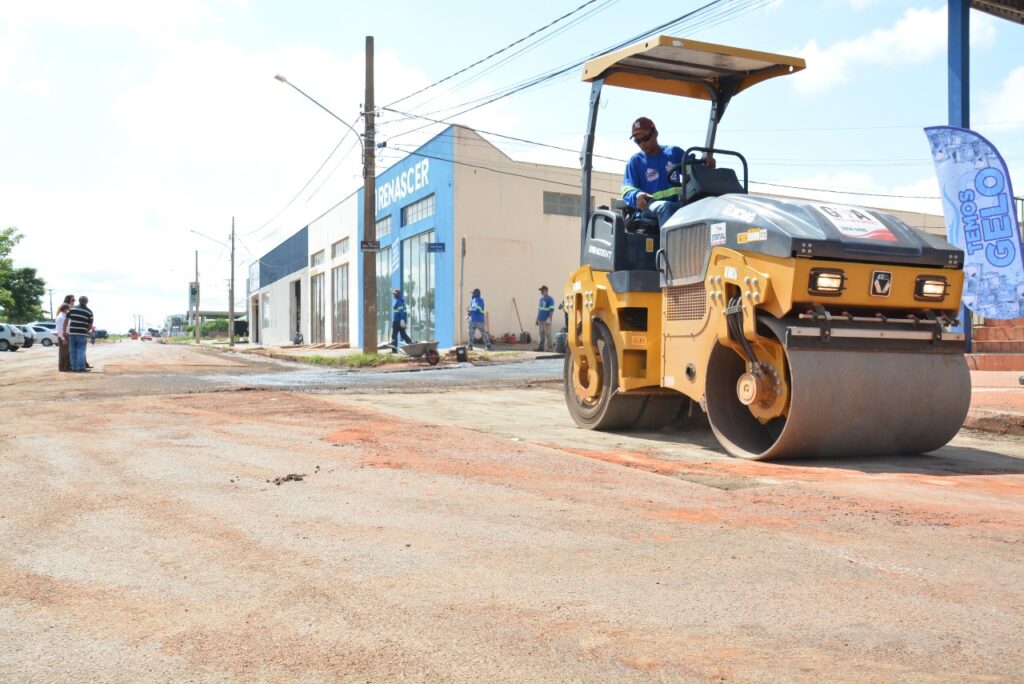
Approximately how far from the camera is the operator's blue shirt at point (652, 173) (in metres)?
7.26

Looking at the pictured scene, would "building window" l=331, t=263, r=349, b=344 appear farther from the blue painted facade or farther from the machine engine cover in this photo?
the machine engine cover

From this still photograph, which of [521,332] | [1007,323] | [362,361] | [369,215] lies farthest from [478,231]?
[1007,323]

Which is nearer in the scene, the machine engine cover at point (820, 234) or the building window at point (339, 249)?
the machine engine cover at point (820, 234)

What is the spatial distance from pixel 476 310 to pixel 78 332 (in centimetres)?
1045

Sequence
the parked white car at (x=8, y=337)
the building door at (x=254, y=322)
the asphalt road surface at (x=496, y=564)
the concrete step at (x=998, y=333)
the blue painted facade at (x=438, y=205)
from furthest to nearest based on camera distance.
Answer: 1. the building door at (x=254, y=322)
2. the parked white car at (x=8, y=337)
3. the blue painted facade at (x=438, y=205)
4. the concrete step at (x=998, y=333)
5. the asphalt road surface at (x=496, y=564)

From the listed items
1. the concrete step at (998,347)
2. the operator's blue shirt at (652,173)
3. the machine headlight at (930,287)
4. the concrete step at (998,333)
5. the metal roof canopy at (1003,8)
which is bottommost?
the concrete step at (998,347)

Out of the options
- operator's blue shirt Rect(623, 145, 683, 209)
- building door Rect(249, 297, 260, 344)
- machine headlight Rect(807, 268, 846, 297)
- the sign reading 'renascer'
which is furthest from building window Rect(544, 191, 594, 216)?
building door Rect(249, 297, 260, 344)

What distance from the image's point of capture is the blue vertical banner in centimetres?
1038

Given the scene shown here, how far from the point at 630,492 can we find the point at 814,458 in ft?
6.10

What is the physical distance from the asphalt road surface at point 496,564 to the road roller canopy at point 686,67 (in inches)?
131

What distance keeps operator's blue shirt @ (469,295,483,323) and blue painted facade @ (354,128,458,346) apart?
2568mm

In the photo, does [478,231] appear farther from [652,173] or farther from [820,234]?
[820,234]

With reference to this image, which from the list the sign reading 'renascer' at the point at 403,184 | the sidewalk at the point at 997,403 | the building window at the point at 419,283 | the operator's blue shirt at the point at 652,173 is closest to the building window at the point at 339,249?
the sign reading 'renascer' at the point at 403,184

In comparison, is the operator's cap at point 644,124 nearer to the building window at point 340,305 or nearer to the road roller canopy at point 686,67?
the road roller canopy at point 686,67
